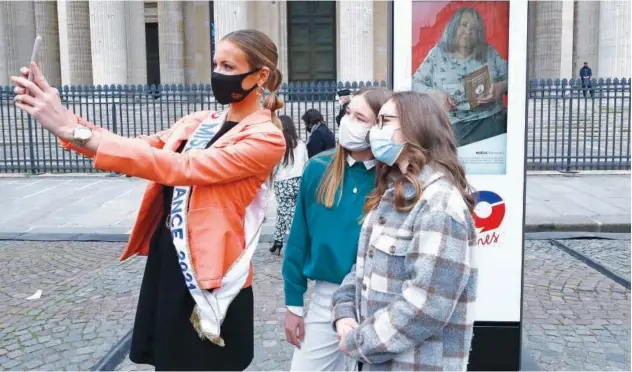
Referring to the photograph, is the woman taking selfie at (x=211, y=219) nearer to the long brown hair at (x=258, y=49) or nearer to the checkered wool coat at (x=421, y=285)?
the long brown hair at (x=258, y=49)

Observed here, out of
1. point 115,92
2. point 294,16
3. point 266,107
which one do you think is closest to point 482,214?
point 266,107

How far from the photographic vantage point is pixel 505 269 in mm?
4109

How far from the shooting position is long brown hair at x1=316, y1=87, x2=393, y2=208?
8.77 feet

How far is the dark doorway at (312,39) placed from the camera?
1222 inches

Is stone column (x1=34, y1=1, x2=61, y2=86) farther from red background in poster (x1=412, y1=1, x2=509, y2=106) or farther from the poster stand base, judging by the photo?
the poster stand base

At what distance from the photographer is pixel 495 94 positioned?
3986 millimetres

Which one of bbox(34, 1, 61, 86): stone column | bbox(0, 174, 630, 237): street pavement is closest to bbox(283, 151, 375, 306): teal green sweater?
bbox(0, 174, 630, 237): street pavement

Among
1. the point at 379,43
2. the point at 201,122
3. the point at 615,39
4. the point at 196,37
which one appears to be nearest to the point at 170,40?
the point at 196,37

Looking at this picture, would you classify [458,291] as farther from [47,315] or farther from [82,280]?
[82,280]

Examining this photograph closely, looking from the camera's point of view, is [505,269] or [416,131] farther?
[505,269]

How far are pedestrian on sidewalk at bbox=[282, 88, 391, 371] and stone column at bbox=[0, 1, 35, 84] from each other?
27.7 m

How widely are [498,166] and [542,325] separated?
2007 mm

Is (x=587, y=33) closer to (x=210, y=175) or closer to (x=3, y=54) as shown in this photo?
(x=3, y=54)

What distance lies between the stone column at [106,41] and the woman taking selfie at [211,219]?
21.5 m
